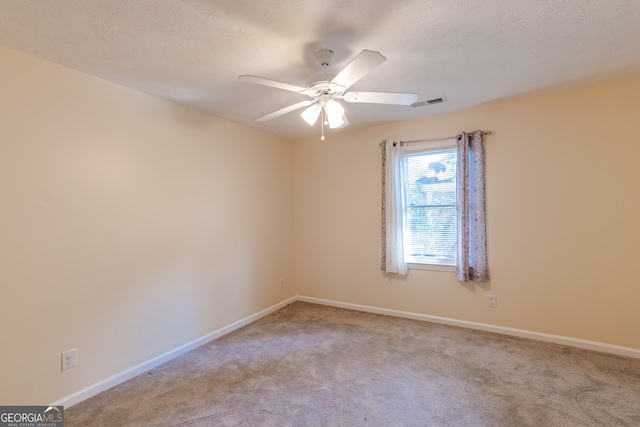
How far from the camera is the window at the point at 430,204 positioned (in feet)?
11.2

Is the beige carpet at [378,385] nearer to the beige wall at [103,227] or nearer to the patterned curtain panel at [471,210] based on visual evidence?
the beige wall at [103,227]

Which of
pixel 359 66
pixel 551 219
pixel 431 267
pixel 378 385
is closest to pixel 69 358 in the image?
pixel 378 385

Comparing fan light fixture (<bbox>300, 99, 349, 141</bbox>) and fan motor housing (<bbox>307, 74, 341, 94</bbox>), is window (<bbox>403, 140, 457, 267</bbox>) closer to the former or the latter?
fan light fixture (<bbox>300, 99, 349, 141</bbox>)

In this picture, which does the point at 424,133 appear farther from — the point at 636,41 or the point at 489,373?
the point at 489,373

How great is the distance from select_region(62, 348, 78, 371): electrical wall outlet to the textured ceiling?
6.74 feet

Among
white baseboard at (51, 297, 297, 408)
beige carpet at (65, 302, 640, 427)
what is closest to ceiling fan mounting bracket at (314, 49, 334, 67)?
beige carpet at (65, 302, 640, 427)

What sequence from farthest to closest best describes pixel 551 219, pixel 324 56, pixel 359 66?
pixel 551 219 < pixel 324 56 < pixel 359 66

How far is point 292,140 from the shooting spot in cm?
448

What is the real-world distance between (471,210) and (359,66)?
2301mm

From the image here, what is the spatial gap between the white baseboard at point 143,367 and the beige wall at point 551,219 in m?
1.76

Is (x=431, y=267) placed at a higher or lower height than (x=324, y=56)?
lower

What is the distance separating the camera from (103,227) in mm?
2322

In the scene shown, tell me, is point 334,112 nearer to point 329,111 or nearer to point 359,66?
point 329,111

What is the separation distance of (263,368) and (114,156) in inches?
84.6
